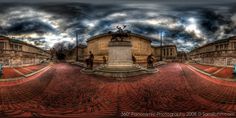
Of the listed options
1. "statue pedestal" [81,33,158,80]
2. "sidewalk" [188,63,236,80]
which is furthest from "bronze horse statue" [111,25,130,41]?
"sidewalk" [188,63,236,80]

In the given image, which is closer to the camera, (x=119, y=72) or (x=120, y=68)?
(x=119, y=72)

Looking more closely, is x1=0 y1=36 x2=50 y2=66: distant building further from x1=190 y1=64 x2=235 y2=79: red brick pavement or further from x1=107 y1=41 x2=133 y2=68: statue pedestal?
x1=190 y1=64 x2=235 y2=79: red brick pavement

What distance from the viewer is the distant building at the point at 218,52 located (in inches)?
90.0

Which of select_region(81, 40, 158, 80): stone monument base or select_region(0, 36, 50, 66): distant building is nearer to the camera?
select_region(0, 36, 50, 66): distant building

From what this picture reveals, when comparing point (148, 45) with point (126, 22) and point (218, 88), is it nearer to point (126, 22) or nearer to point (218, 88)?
point (126, 22)

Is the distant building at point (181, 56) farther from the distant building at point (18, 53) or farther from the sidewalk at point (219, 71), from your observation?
the distant building at point (18, 53)

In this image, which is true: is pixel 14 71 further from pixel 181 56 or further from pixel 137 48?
pixel 181 56

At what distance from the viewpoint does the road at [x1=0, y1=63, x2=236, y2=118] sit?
2369 mm

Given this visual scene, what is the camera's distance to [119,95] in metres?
2.43

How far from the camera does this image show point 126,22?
2.47 m

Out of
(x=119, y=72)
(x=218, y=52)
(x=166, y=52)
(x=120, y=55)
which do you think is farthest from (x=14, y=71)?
(x=218, y=52)

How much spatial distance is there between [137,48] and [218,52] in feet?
3.43

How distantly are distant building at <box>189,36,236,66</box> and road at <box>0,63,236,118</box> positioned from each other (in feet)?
0.86

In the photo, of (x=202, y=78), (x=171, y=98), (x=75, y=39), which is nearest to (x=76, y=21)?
(x=75, y=39)
